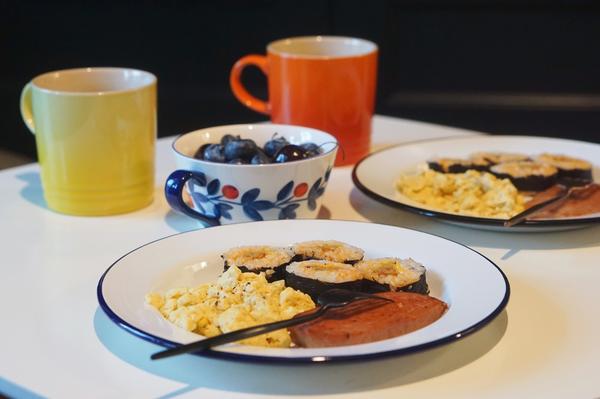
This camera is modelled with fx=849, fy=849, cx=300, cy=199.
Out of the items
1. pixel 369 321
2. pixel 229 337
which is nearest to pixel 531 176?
pixel 369 321

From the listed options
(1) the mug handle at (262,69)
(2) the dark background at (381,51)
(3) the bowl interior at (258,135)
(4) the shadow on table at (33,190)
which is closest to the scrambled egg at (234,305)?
(3) the bowl interior at (258,135)

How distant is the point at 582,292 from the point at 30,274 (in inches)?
22.8

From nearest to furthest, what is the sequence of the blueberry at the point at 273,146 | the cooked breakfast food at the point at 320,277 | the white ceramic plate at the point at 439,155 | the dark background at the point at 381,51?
the cooked breakfast food at the point at 320,277 → the white ceramic plate at the point at 439,155 → the blueberry at the point at 273,146 → the dark background at the point at 381,51

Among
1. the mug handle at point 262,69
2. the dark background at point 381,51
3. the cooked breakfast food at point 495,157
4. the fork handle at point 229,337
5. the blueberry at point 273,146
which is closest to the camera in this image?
the fork handle at point 229,337

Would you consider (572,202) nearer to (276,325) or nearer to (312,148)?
(312,148)

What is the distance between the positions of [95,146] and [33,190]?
0.61 feet

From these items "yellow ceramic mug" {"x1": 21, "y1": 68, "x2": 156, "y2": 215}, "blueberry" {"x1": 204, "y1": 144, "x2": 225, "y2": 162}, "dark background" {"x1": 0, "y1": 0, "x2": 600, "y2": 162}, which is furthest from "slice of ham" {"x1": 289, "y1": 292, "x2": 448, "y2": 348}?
"dark background" {"x1": 0, "y1": 0, "x2": 600, "y2": 162}

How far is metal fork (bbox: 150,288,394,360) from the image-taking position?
0.65 m

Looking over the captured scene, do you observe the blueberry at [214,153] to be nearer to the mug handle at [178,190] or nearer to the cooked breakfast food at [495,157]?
the mug handle at [178,190]

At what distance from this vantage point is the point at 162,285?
0.84 metres

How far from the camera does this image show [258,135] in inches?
45.2

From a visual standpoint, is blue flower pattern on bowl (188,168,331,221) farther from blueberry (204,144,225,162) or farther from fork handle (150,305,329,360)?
fork handle (150,305,329,360)

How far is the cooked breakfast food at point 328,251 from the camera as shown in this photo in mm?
854

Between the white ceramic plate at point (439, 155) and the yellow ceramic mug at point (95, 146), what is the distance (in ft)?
0.94
